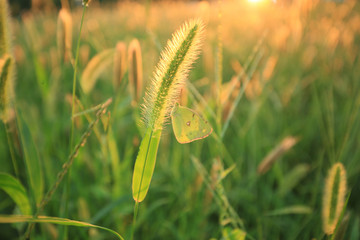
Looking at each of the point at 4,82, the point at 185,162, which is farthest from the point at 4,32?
the point at 185,162

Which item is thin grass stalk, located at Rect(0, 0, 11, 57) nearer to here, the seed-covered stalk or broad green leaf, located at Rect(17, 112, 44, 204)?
broad green leaf, located at Rect(17, 112, 44, 204)

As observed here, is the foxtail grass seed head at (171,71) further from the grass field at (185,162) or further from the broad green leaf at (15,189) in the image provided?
the broad green leaf at (15,189)

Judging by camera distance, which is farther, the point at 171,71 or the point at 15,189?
the point at 15,189

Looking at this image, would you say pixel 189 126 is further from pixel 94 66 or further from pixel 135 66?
pixel 94 66

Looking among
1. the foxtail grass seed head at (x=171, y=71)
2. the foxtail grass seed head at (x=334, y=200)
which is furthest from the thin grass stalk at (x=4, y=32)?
the foxtail grass seed head at (x=334, y=200)

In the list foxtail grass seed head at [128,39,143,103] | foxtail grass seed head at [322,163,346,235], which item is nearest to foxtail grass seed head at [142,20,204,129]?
foxtail grass seed head at [128,39,143,103]

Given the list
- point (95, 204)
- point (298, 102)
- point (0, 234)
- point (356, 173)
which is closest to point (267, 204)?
point (356, 173)

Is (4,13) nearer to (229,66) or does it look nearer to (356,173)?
(356,173)
